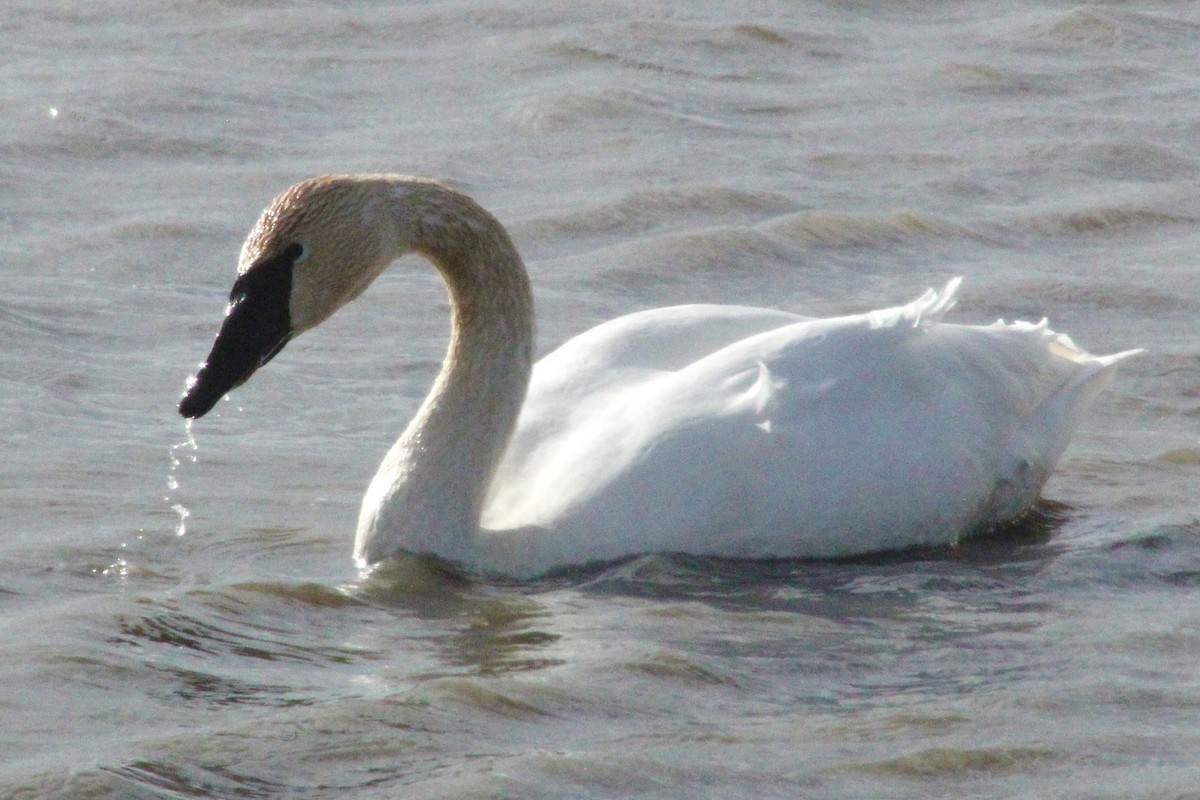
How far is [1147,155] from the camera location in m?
11.1

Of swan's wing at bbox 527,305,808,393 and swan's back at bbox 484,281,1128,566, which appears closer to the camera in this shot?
swan's back at bbox 484,281,1128,566

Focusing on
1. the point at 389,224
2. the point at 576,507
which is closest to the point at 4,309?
the point at 389,224

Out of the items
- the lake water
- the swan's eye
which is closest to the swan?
the swan's eye

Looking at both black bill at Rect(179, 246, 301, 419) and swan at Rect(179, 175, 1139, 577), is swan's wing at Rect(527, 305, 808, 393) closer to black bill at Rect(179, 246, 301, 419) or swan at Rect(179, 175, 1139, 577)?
swan at Rect(179, 175, 1139, 577)

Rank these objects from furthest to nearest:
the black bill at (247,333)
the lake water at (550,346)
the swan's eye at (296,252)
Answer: the swan's eye at (296,252) < the black bill at (247,333) < the lake water at (550,346)

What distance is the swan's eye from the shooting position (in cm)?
637

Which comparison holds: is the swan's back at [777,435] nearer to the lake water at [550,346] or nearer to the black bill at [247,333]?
the lake water at [550,346]

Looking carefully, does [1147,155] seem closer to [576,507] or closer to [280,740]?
[576,507]

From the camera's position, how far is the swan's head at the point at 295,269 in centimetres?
624

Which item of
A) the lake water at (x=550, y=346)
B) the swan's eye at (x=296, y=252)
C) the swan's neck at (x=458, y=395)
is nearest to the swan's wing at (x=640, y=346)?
the swan's neck at (x=458, y=395)

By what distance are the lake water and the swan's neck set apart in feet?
0.53

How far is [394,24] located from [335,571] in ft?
→ 22.9

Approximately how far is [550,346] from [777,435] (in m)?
2.28

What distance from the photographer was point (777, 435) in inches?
254
